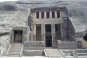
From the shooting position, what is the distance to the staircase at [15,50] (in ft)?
64.3

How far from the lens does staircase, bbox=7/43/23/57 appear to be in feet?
64.3

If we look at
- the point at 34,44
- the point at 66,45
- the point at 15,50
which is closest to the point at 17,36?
the point at 34,44

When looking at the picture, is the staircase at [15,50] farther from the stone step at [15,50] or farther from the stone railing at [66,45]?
the stone railing at [66,45]

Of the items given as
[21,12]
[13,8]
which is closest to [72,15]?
[21,12]

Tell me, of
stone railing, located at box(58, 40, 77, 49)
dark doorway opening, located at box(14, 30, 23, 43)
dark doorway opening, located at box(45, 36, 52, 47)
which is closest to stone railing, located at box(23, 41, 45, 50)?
stone railing, located at box(58, 40, 77, 49)

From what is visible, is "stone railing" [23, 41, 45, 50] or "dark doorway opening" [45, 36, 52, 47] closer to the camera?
"stone railing" [23, 41, 45, 50]

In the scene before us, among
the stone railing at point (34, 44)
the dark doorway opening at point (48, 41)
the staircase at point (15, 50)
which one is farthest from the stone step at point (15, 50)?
the dark doorway opening at point (48, 41)

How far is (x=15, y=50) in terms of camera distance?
2066 cm

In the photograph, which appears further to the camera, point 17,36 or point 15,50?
point 17,36

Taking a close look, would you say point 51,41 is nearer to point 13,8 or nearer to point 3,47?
point 13,8

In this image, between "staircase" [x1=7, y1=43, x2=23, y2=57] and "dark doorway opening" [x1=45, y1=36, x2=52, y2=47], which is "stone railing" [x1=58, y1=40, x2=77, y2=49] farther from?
"dark doorway opening" [x1=45, y1=36, x2=52, y2=47]

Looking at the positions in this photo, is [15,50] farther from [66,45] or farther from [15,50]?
[66,45]

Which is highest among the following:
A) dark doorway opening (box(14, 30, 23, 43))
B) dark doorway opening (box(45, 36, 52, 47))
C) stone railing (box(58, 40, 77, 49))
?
dark doorway opening (box(14, 30, 23, 43))

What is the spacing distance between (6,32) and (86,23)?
12.8 m
